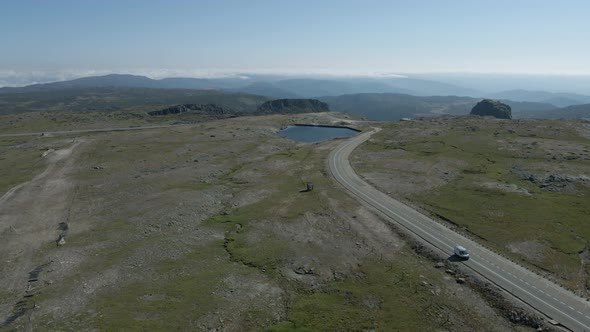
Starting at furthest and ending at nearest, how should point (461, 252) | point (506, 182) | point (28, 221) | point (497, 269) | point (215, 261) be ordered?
1. point (506, 182)
2. point (28, 221)
3. point (215, 261)
4. point (461, 252)
5. point (497, 269)

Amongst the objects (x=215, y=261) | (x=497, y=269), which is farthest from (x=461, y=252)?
(x=215, y=261)

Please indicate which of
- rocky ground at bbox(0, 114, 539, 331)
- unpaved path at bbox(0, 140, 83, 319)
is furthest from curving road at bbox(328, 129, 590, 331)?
unpaved path at bbox(0, 140, 83, 319)

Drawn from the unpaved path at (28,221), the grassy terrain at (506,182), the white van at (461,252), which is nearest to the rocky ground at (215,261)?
the unpaved path at (28,221)

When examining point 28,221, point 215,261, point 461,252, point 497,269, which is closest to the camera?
point 497,269

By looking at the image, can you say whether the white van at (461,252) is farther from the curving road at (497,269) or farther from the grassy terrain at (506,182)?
the grassy terrain at (506,182)

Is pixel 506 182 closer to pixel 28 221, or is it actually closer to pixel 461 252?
pixel 461 252

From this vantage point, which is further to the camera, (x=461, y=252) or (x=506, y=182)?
(x=506, y=182)

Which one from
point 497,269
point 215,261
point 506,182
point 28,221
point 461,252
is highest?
point 506,182

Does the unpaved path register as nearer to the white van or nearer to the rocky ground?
the rocky ground
